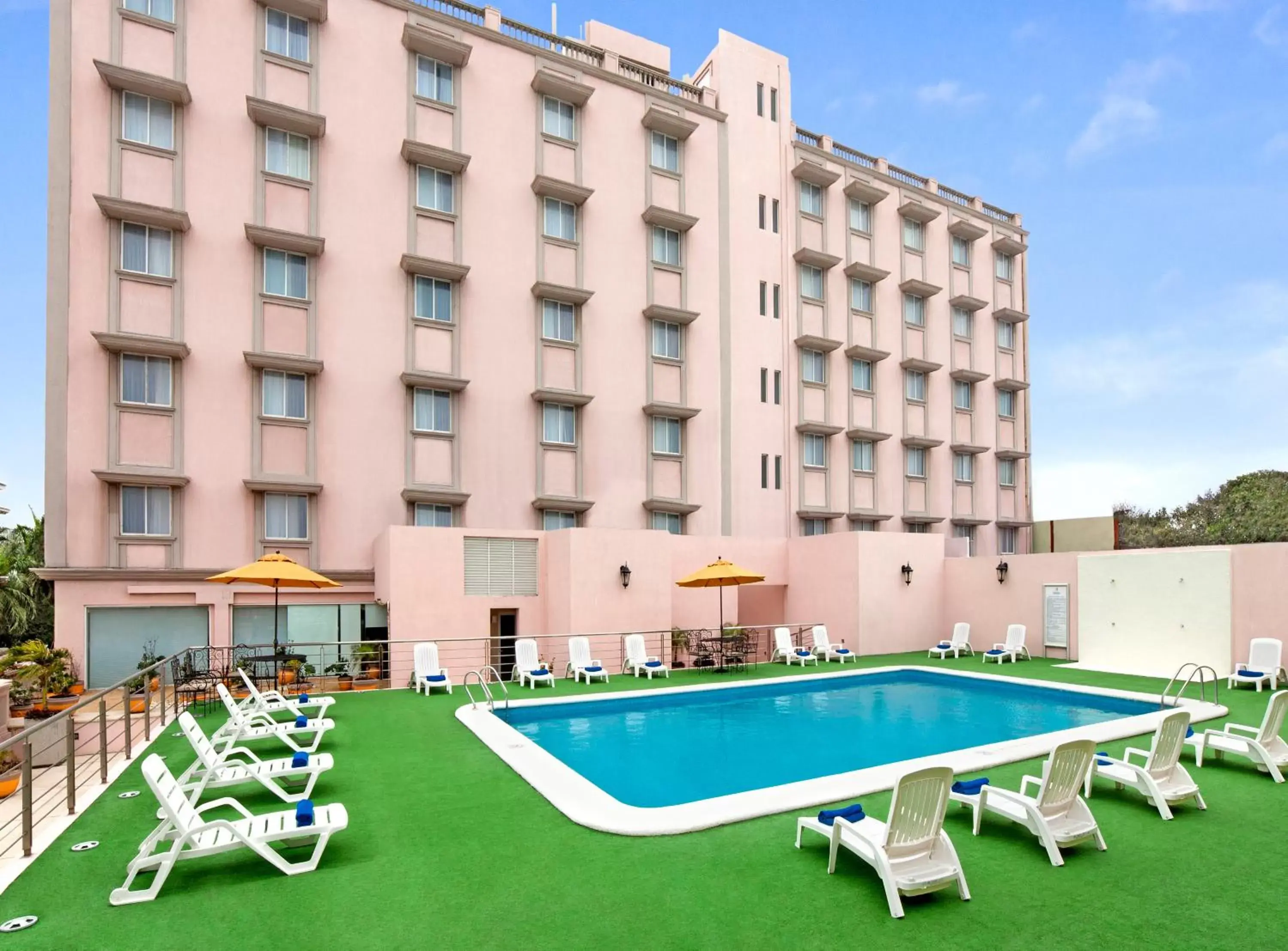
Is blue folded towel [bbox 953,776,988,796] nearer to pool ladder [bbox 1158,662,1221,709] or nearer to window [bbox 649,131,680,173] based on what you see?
pool ladder [bbox 1158,662,1221,709]

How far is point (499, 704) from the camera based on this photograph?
12953 mm

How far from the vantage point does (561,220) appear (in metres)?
22.9

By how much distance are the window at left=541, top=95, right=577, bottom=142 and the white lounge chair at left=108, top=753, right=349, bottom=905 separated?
21.1 meters

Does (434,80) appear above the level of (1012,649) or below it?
above

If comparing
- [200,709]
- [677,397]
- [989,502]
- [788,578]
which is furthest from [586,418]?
[989,502]

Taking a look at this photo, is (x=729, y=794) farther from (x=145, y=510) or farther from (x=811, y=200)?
(x=811, y=200)

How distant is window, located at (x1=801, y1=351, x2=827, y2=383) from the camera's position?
88.9 feet

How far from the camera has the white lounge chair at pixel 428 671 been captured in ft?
47.6

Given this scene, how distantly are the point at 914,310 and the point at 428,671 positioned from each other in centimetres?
2370

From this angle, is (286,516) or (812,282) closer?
(286,516)

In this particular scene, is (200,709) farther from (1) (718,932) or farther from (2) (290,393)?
(1) (718,932)

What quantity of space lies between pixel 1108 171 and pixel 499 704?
1016 inches

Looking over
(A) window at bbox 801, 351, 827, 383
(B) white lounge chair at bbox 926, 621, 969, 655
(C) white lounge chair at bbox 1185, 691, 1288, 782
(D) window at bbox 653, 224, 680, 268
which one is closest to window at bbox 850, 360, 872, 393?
(A) window at bbox 801, 351, 827, 383

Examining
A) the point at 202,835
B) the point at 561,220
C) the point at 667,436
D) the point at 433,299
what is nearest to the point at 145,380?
the point at 433,299
